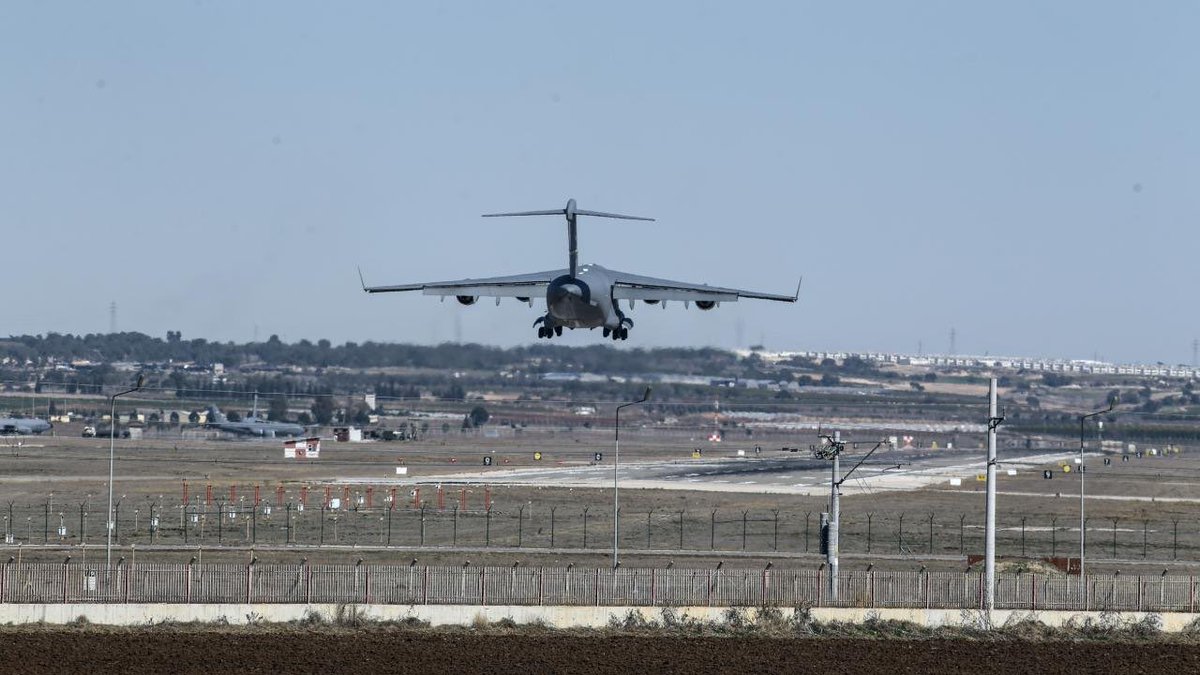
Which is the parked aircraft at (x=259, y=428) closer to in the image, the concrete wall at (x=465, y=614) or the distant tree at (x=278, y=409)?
the distant tree at (x=278, y=409)

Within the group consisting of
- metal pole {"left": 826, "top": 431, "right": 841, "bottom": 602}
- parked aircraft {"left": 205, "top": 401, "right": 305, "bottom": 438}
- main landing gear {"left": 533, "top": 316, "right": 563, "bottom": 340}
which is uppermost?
main landing gear {"left": 533, "top": 316, "right": 563, "bottom": 340}

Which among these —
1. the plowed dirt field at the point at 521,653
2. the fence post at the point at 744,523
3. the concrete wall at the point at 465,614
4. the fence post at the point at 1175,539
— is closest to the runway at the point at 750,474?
the fence post at the point at 744,523

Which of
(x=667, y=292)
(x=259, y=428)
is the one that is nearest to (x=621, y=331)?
(x=667, y=292)

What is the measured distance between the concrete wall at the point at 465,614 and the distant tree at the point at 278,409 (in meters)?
127

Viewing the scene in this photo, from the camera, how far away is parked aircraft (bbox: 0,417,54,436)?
165 m

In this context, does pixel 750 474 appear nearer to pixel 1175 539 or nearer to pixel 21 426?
pixel 1175 539

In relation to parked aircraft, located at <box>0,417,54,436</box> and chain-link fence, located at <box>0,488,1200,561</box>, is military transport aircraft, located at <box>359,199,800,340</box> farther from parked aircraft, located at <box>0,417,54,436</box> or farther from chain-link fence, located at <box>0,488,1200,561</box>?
parked aircraft, located at <box>0,417,54,436</box>

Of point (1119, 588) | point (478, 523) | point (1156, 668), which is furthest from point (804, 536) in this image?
point (1156, 668)

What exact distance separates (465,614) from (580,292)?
54.1 ft

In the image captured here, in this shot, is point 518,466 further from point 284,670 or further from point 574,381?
point 284,670

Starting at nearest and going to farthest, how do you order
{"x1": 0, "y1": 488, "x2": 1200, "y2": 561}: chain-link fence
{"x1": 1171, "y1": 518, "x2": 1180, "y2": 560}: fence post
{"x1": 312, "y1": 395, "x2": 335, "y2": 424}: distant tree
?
{"x1": 0, "y1": 488, "x2": 1200, "y2": 561}: chain-link fence → {"x1": 1171, "y1": 518, "x2": 1180, "y2": 560}: fence post → {"x1": 312, "y1": 395, "x2": 335, "y2": 424}: distant tree

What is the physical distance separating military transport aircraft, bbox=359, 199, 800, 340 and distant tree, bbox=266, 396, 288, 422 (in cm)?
10850

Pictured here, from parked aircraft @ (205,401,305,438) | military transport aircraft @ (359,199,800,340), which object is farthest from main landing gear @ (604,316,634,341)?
parked aircraft @ (205,401,305,438)

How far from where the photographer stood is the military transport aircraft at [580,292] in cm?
6762
